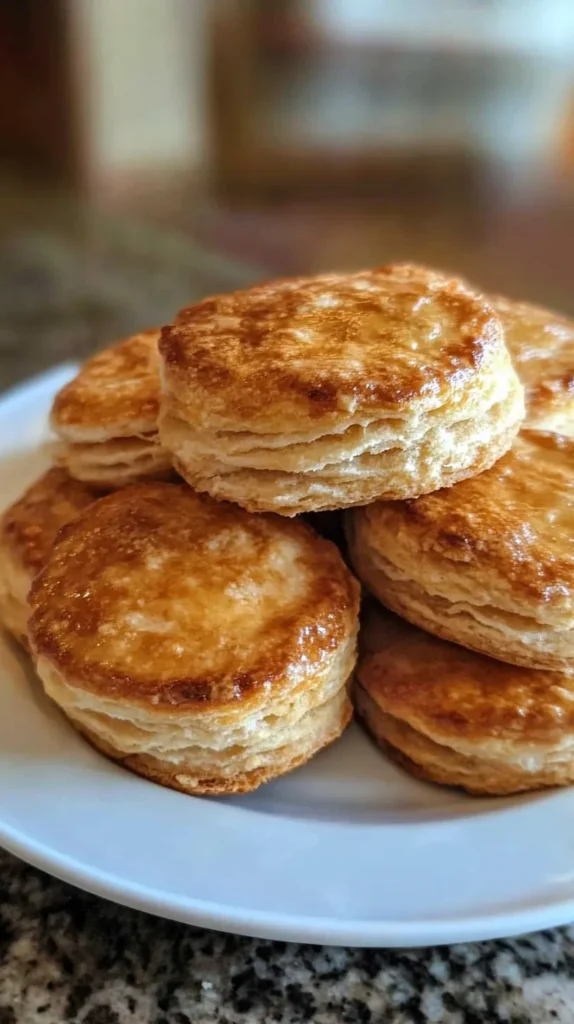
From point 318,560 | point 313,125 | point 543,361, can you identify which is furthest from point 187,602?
point 313,125

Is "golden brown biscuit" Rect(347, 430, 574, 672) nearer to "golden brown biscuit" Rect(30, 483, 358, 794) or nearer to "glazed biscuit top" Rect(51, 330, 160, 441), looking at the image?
"golden brown biscuit" Rect(30, 483, 358, 794)

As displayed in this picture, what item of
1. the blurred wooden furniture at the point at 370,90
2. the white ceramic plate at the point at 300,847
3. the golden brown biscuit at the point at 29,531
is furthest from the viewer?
the blurred wooden furniture at the point at 370,90

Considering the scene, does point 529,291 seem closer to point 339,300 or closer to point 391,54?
point 391,54

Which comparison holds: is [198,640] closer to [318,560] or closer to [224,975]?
[318,560]

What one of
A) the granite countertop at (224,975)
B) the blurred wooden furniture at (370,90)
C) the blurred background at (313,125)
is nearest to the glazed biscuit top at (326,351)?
the granite countertop at (224,975)

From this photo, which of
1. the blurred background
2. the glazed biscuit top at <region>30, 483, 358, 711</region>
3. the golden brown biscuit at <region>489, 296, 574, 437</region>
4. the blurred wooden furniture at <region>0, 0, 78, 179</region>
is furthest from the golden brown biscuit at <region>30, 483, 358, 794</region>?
the blurred wooden furniture at <region>0, 0, 78, 179</region>

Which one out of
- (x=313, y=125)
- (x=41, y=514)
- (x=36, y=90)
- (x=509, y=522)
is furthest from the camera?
(x=313, y=125)

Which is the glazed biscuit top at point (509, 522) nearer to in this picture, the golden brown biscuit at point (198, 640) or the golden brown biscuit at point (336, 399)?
the golden brown biscuit at point (336, 399)
